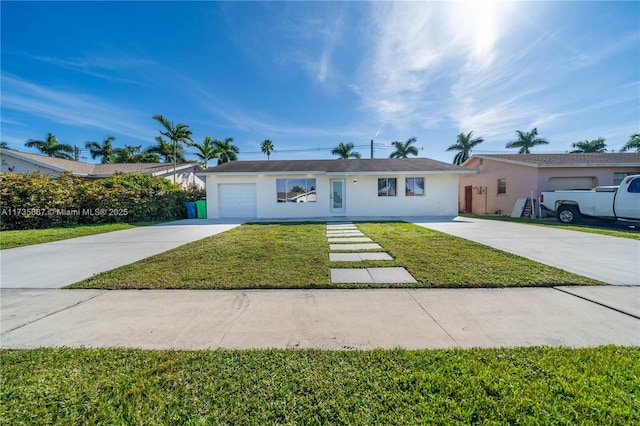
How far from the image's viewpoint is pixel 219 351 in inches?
80.8

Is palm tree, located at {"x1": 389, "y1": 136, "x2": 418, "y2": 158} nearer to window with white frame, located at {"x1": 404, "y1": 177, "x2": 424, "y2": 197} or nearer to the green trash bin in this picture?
window with white frame, located at {"x1": 404, "y1": 177, "x2": 424, "y2": 197}

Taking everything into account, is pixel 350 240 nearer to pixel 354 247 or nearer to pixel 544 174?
pixel 354 247

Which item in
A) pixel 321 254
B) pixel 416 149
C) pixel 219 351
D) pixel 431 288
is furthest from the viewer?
pixel 416 149

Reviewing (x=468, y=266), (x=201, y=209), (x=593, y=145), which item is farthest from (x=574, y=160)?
(x=201, y=209)

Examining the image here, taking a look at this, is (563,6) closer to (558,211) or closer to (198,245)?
(558,211)

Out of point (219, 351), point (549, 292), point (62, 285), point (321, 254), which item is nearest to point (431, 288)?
point (549, 292)

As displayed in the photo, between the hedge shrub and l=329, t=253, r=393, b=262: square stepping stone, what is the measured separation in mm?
12282

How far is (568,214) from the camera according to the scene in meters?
10.6

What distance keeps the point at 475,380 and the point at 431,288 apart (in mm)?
1866

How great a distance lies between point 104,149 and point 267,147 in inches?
807

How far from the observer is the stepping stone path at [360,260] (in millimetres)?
3783

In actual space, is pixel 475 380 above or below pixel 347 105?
below

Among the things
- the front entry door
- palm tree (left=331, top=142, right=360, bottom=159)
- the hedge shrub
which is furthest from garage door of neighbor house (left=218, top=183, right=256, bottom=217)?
palm tree (left=331, top=142, right=360, bottom=159)

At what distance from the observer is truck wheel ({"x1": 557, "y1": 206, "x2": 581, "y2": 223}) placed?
10.4 metres
